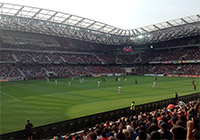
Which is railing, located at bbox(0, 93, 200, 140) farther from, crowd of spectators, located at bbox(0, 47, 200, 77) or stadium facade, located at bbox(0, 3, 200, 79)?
crowd of spectators, located at bbox(0, 47, 200, 77)

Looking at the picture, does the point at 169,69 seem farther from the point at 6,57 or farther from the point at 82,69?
the point at 6,57

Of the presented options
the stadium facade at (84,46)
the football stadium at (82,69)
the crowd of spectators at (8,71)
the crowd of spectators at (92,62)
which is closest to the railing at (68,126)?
the football stadium at (82,69)

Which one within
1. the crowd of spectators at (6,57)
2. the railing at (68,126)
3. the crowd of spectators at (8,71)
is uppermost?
the crowd of spectators at (6,57)

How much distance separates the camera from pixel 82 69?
7106cm

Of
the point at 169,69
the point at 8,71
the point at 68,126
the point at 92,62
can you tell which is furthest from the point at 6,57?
the point at 169,69

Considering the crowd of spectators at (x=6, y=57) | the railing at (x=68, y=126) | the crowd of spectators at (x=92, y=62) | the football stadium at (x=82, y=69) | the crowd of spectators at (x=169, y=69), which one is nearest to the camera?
the railing at (x=68, y=126)

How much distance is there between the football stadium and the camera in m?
16.0

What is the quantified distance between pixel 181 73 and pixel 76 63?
4243 centimetres

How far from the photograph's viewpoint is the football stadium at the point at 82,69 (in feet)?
52.6

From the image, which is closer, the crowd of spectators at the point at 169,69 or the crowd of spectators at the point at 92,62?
the crowd of spectators at the point at 92,62

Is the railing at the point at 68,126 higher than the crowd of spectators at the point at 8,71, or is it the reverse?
the crowd of spectators at the point at 8,71

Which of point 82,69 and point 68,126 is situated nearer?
point 68,126

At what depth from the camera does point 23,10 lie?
36625mm

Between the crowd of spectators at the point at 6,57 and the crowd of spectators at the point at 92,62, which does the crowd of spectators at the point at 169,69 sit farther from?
the crowd of spectators at the point at 6,57
